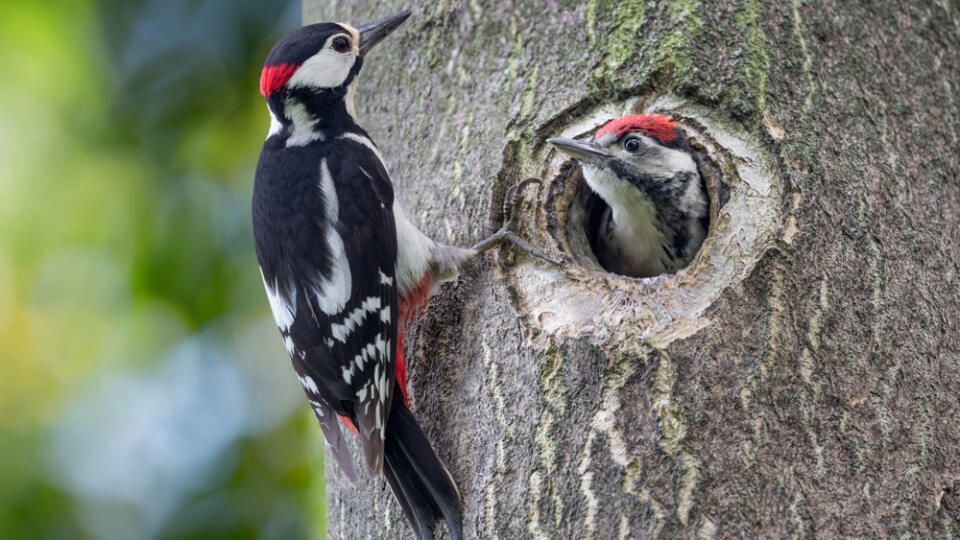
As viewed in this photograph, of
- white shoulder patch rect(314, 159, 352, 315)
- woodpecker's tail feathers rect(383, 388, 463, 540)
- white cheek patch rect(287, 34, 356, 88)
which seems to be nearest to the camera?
woodpecker's tail feathers rect(383, 388, 463, 540)

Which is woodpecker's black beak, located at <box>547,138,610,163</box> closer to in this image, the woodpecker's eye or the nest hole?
the nest hole

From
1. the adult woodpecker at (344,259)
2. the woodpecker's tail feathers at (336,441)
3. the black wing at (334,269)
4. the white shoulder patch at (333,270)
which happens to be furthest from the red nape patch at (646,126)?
the woodpecker's tail feathers at (336,441)

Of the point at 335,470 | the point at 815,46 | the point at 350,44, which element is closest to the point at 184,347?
the point at 335,470

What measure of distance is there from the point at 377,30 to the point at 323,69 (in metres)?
0.22

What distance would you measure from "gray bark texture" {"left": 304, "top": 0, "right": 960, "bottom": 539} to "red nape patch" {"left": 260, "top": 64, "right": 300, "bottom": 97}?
0.35 metres

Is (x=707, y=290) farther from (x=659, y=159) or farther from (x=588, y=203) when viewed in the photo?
(x=588, y=203)

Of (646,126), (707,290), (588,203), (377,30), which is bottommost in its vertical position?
(707,290)

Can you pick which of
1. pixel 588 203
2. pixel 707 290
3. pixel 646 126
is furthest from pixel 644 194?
pixel 707 290

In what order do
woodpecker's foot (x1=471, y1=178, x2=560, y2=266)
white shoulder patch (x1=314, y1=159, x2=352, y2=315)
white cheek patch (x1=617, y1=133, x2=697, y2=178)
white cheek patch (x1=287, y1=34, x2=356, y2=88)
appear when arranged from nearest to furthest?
woodpecker's foot (x1=471, y1=178, x2=560, y2=266), white shoulder patch (x1=314, y1=159, x2=352, y2=315), white cheek patch (x1=617, y1=133, x2=697, y2=178), white cheek patch (x1=287, y1=34, x2=356, y2=88)

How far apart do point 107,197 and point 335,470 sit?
6.27ft

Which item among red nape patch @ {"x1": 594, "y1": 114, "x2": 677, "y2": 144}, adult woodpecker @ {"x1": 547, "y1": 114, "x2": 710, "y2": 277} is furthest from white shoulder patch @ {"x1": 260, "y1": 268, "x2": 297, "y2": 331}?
red nape patch @ {"x1": 594, "y1": 114, "x2": 677, "y2": 144}

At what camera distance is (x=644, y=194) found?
3.13 meters

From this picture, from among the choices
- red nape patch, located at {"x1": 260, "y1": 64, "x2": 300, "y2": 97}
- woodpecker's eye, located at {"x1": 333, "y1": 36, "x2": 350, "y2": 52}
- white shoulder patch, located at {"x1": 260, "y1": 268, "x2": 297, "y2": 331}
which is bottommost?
white shoulder patch, located at {"x1": 260, "y1": 268, "x2": 297, "y2": 331}

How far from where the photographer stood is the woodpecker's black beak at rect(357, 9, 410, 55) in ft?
9.50
